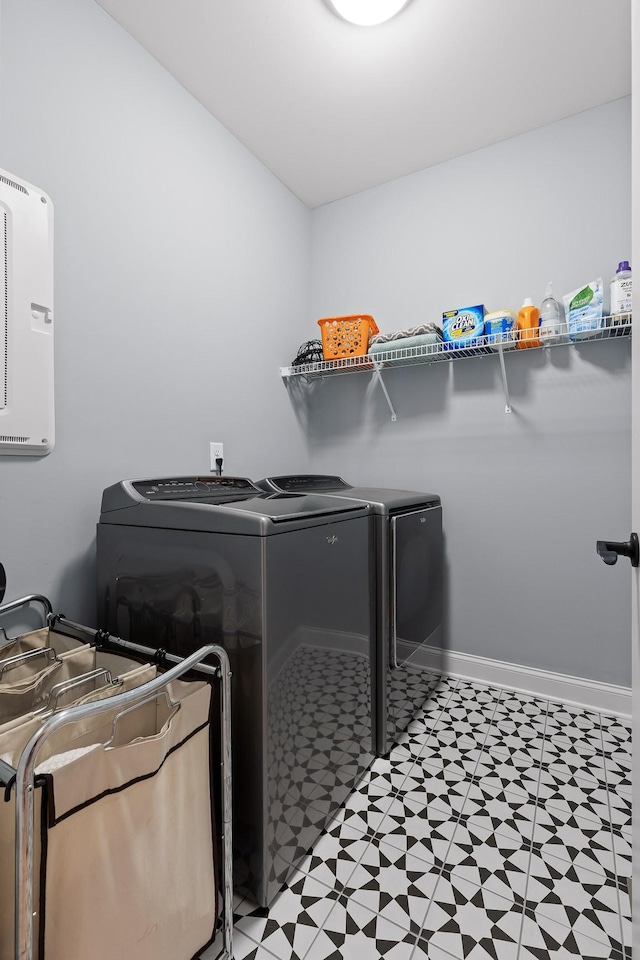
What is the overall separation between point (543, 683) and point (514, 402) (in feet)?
4.50

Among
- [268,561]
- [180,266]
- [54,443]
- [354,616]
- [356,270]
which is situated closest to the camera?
[268,561]

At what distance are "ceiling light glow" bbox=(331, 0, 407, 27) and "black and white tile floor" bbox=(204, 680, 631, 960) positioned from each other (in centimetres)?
274

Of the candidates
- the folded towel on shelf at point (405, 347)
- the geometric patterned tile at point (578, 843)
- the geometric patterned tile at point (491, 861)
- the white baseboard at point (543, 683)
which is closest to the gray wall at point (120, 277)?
the folded towel on shelf at point (405, 347)

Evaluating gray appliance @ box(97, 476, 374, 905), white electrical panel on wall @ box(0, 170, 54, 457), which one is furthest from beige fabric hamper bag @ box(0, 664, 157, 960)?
white electrical panel on wall @ box(0, 170, 54, 457)

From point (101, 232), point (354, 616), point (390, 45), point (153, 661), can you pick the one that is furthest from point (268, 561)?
point (390, 45)

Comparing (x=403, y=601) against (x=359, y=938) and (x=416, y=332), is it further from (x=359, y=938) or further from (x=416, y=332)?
(x=416, y=332)

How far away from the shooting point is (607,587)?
2.12m

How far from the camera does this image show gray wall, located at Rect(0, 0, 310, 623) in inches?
57.1

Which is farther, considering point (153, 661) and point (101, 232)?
point (101, 232)

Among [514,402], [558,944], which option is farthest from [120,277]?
[558,944]

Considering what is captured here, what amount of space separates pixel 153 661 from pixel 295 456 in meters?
1.65

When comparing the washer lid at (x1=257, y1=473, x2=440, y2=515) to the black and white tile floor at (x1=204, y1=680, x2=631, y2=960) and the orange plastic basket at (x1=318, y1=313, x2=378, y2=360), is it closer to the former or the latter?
the orange plastic basket at (x1=318, y1=313, x2=378, y2=360)

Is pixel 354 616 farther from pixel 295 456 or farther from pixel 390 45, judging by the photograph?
pixel 390 45

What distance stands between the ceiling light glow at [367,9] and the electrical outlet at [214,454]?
1.67 metres
